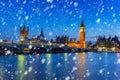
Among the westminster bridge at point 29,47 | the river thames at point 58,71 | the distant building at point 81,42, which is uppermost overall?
the distant building at point 81,42

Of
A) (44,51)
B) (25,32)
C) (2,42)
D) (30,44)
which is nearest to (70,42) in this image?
(25,32)

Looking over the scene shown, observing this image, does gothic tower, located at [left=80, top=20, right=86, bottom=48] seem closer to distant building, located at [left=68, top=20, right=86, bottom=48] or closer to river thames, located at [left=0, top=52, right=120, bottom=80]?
distant building, located at [left=68, top=20, right=86, bottom=48]

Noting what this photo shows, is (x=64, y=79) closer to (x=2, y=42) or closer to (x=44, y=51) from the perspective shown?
(x=2, y=42)

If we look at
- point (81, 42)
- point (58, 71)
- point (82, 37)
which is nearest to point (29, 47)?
point (58, 71)

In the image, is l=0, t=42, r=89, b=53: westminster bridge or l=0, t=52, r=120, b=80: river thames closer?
l=0, t=52, r=120, b=80: river thames

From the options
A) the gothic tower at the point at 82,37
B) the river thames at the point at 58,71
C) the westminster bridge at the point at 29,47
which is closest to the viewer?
the river thames at the point at 58,71

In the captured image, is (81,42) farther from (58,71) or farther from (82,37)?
(58,71)

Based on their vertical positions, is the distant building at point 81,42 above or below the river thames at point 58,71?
above

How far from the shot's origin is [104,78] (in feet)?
97.0

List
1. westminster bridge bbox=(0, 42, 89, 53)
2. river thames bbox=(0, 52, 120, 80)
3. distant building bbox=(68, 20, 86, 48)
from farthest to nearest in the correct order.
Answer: distant building bbox=(68, 20, 86, 48) < westminster bridge bbox=(0, 42, 89, 53) < river thames bbox=(0, 52, 120, 80)

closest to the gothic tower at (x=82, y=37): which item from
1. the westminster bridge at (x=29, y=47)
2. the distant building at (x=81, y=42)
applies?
the distant building at (x=81, y=42)

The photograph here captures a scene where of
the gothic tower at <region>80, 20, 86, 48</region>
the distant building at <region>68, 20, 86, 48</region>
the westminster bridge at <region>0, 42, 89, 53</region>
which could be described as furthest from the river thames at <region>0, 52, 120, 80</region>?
the gothic tower at <region>80, 20, 86, 48</region>

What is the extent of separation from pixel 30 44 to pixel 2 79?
170ft

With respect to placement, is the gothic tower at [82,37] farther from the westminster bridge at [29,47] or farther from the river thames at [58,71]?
the river thames at [58,71]
